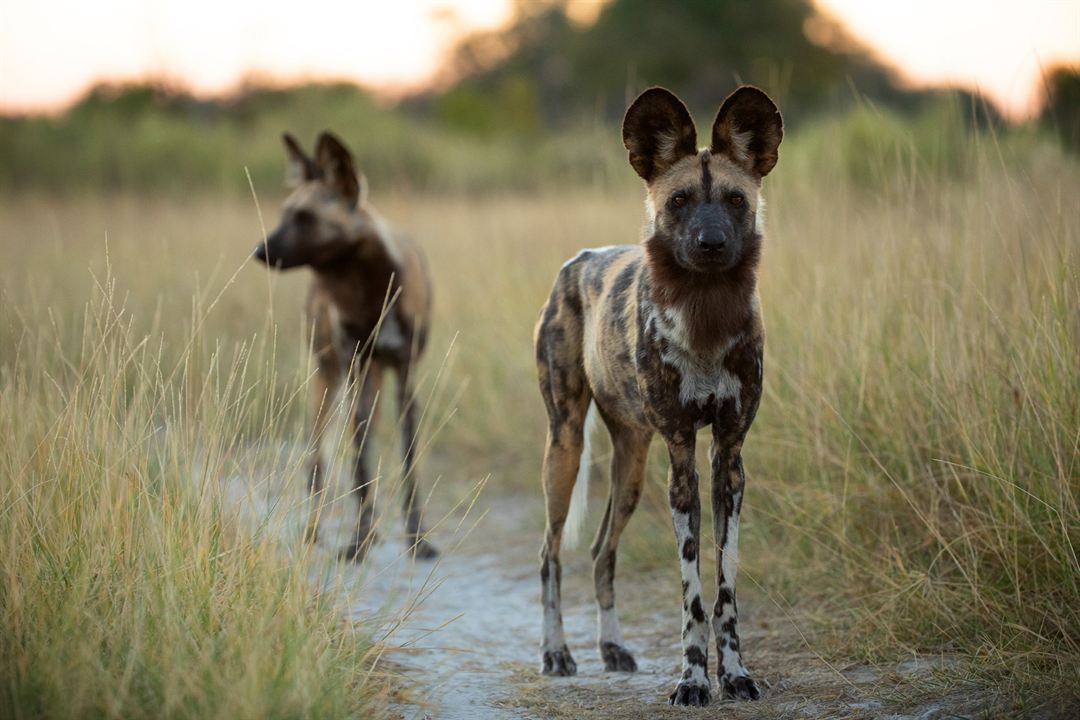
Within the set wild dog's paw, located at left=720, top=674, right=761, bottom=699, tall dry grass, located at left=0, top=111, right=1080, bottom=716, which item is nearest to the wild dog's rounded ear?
tall dry grass, located at left=0, top=111, right=1080, bottom=716

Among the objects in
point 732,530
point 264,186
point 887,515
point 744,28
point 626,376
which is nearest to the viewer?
point 732,530

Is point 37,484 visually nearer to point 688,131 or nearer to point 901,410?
point 688,131

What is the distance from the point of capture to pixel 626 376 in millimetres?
3416

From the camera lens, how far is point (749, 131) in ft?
10.7

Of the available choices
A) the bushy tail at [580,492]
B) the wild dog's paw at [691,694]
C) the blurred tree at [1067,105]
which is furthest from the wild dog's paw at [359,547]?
the blurred tree at [1067,105]

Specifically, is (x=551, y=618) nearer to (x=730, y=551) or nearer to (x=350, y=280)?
(x=730, y=551)

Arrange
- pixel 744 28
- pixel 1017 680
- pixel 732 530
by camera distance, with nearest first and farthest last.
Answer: pixel 1017 680 < pixel 732 530 < pixel 744 28

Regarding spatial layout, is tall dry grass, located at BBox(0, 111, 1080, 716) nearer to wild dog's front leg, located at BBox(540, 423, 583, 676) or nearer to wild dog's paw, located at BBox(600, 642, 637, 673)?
wild dog's paw, located at BBox(600, 642, 637, 673)

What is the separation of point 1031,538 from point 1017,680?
Answer: 21.9 inches

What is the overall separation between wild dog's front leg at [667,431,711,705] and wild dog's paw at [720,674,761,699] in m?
0.07

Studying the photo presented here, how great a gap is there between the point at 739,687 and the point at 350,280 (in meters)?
3.29

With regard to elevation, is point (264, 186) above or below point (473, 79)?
below

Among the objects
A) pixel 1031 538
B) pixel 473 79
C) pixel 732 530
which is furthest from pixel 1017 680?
pixel 473 79

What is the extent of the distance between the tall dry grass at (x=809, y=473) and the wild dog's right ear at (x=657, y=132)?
42.6 inches
